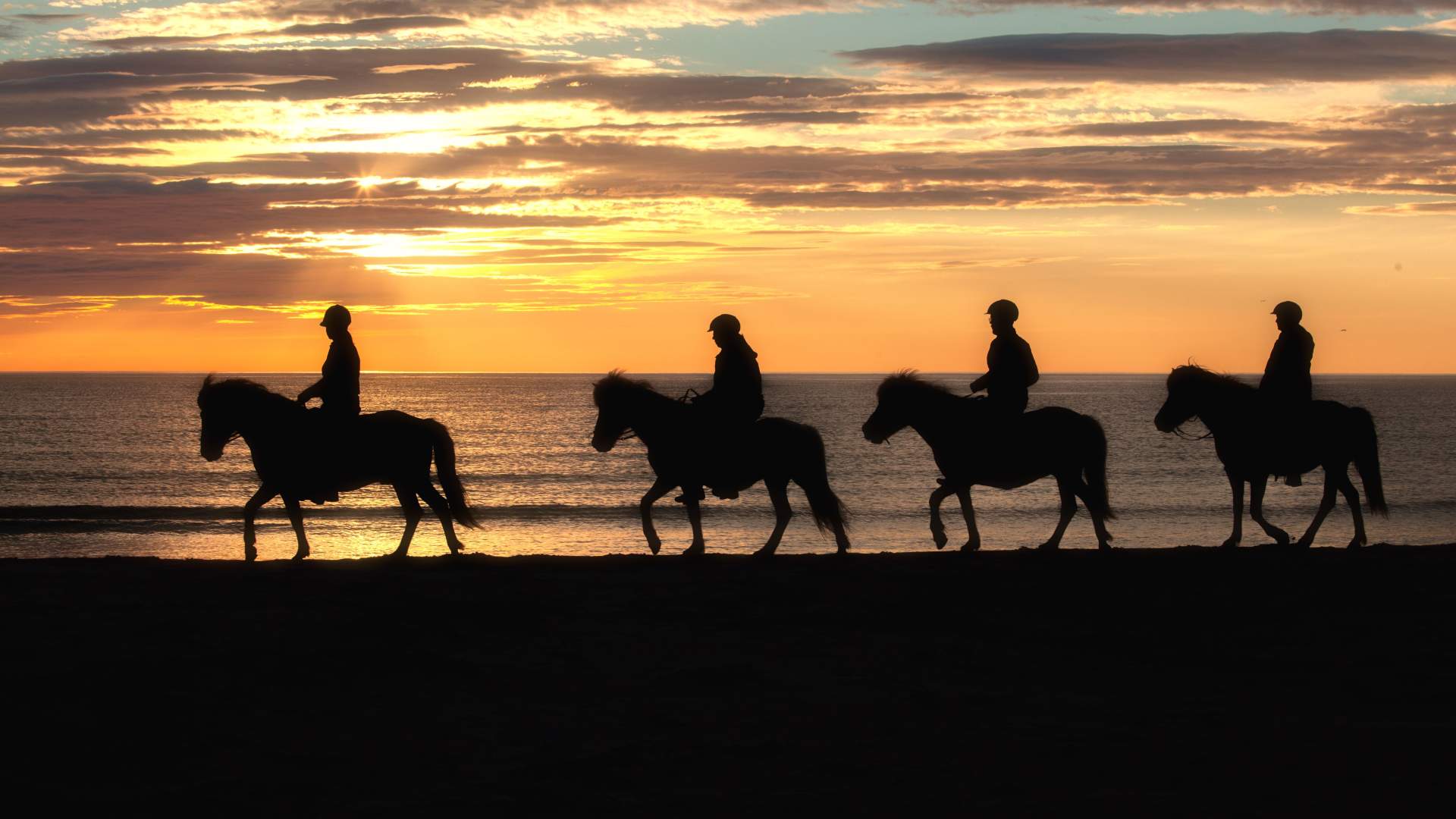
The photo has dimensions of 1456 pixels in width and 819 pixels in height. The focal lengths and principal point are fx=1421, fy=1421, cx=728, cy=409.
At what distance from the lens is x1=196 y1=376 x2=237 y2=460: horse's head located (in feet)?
41.1

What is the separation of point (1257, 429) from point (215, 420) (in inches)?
365

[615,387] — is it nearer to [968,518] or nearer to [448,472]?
[448,472]

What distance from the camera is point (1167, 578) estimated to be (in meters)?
11.3

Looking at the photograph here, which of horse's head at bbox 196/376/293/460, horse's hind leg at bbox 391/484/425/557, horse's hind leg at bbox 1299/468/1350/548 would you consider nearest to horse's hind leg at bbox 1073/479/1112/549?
horse's hind leg at bbox 1299/468/1350/548

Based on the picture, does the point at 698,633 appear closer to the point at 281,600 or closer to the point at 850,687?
the point at 850,687

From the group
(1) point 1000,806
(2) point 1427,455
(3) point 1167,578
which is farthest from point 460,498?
(2) point 1427,455

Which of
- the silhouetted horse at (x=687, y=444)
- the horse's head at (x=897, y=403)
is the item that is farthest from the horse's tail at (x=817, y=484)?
the horse's head at (x=897, y=403)

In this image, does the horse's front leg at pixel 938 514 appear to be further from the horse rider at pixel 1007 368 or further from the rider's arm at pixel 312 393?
the rider's arm at pixel 312 393

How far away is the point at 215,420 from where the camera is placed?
1257 cm

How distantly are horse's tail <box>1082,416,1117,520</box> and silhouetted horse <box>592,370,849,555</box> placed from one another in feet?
7.70

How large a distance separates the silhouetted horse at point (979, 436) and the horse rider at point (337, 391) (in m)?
4.53

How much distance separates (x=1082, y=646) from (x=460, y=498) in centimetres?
664

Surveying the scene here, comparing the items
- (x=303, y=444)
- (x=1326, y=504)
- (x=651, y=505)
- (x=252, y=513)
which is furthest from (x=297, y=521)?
(x=1326, y=504)

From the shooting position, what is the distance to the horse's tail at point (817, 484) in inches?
506
